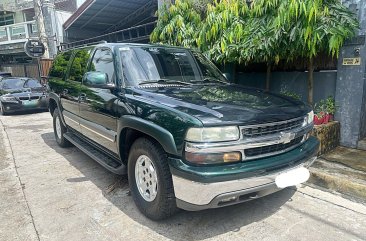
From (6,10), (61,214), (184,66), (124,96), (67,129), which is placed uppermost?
(6,10)

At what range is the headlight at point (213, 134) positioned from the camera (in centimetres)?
238

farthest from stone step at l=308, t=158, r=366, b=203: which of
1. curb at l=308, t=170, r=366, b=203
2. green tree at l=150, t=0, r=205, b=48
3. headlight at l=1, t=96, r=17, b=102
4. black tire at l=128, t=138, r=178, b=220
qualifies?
headlight at l=1, t=96, r=17, b=102

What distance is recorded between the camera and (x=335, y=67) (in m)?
5.18

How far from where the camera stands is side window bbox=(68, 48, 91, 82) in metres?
4.44

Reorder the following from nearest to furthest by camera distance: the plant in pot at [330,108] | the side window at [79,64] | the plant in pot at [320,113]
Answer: the side window at [79,64], the plant in pot at [320,113], the plant in pot at [330,108]

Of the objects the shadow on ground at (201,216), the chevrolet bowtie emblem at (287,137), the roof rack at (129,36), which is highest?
the roof rack at (129,36)

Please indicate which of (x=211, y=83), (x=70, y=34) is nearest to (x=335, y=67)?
(x=211, y=83)

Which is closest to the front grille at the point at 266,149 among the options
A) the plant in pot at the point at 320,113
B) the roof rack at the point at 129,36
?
the plant in pot at the point at 320,113

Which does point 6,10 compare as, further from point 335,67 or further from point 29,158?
point 335,67

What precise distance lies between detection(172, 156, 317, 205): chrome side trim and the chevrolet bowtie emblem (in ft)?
1.27

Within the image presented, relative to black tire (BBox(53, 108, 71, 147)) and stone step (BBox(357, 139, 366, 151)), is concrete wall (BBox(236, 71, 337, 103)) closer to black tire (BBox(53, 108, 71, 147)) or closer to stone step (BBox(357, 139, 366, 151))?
stone step (BBox(357, 139, 366, 151))

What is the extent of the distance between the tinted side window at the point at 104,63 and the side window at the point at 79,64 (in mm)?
296

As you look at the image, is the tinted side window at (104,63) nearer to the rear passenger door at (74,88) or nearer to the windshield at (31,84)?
the rear passenger door at (74,88)

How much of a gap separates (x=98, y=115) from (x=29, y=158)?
2.37 meters
